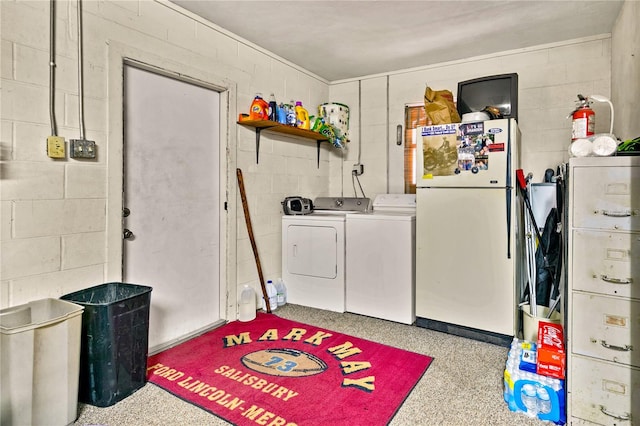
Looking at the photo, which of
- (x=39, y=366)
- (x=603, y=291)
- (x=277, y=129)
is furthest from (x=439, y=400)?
(x=277, y=129)

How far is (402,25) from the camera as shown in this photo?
2.93 meters

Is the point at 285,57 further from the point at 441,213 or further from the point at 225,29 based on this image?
the point at 441,213

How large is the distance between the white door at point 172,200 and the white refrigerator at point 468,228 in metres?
1.73

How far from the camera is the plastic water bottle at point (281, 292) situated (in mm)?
3570

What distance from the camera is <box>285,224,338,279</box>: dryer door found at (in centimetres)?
339

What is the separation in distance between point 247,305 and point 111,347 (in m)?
1.34

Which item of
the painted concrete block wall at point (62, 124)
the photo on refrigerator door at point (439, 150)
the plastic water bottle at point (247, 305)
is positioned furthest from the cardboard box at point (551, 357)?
the painted concrete block wall at point (62, 124)

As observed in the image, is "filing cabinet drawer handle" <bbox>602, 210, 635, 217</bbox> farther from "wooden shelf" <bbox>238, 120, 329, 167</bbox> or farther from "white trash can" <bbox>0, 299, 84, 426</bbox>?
"white trash can" <bbox>0, 299, 84, 426</bbox>

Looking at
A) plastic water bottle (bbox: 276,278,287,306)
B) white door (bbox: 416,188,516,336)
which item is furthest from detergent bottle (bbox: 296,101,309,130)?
plastic water bottle (bbox: 276,278,287,306)

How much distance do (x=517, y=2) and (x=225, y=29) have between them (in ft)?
7.29

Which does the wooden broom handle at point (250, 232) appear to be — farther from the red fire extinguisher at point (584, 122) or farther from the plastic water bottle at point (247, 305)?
the red fire extinguisher at point (584, 122)

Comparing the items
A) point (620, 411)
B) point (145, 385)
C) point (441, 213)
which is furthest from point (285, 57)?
point (620, 411)

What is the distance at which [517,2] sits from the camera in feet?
8.44

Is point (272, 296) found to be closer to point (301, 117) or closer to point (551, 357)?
point (301, 117)
